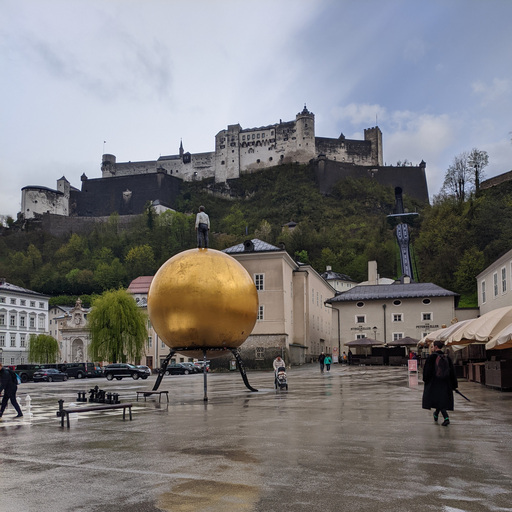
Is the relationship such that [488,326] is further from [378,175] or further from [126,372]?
[378,175]

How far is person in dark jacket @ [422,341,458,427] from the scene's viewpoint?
38.5 feet

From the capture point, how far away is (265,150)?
148 metres

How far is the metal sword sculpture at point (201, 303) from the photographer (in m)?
18.2

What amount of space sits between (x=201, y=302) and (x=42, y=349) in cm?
5992

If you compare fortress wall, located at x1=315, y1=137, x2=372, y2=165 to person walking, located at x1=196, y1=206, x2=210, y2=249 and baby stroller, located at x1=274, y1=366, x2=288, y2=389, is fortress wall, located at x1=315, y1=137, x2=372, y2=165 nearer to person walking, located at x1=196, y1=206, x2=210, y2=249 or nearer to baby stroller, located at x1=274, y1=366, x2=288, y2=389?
baby stroller, located at x1=274, y1=366, x2=288, y2=389

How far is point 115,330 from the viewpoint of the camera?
5622 centimetres

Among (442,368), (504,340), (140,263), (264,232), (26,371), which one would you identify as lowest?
(26,371)

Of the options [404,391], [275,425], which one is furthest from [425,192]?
[275,425]

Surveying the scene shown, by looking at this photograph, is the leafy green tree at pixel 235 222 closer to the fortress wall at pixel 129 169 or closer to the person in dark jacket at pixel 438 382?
the fortress wall at pixel 129 169

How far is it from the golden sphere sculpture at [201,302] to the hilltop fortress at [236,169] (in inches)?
4760

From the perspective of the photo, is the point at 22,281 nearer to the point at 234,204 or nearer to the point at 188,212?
the point at 188,212

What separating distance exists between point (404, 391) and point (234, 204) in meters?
127

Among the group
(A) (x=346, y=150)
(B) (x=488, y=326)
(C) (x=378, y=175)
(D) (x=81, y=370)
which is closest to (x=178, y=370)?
(D) (x=81, y=370)

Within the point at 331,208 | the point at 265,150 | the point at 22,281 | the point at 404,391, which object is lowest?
the point at 404,391
